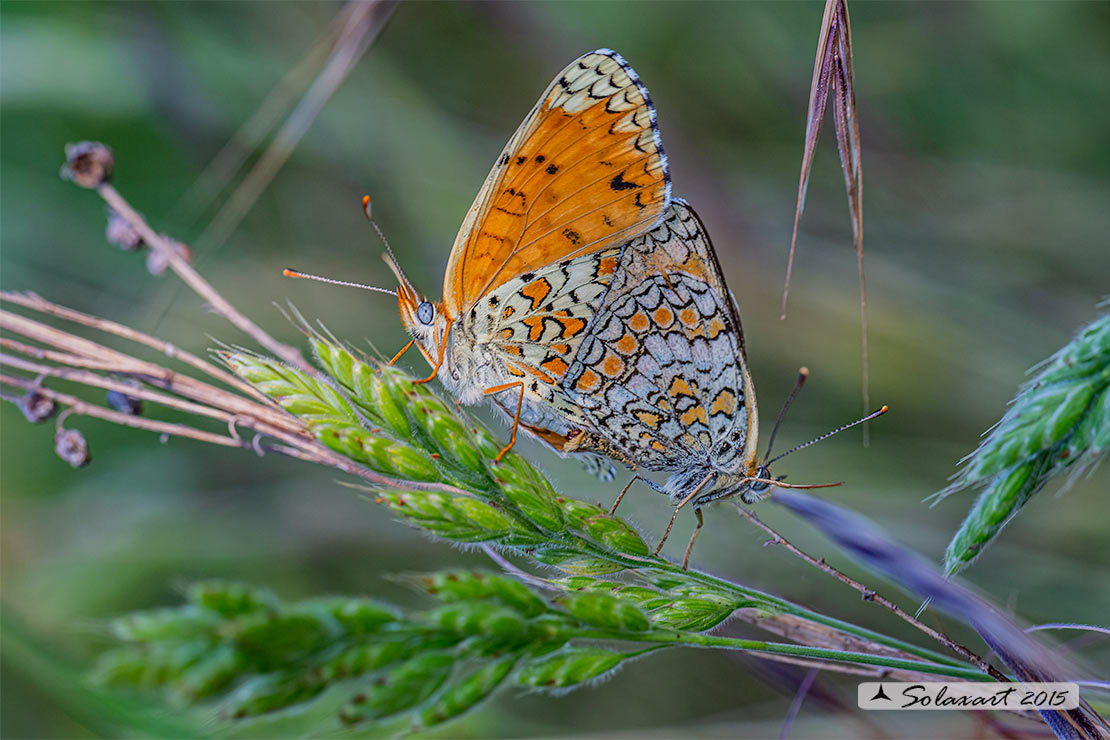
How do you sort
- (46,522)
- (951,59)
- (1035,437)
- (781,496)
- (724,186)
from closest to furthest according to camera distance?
(1035,437) → (781,496) → (46,522) → (951,59) → (724,186)

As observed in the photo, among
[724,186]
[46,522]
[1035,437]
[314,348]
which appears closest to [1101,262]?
[724,186]

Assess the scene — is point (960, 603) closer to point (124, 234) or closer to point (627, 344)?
point (627, 344)

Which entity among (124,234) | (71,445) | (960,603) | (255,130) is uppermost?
(255,130)

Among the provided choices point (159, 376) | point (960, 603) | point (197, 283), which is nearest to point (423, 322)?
point (197, 283)

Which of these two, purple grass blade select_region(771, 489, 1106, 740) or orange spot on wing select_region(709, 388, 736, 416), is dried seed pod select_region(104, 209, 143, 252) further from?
purple grass blade select_region(771, 489, 1106, 740)

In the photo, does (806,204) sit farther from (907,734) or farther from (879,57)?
(907,734)
